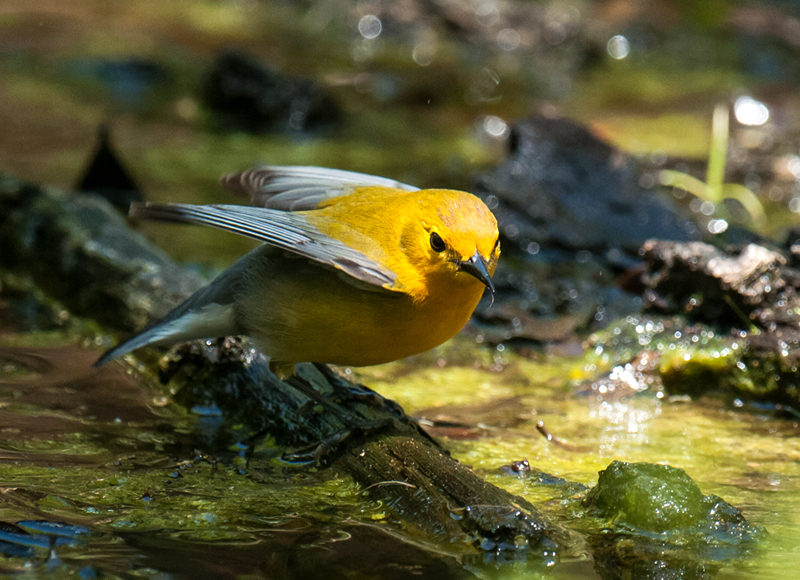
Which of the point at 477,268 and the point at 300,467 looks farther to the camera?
the point at 300,467

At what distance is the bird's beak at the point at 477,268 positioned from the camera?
359cm

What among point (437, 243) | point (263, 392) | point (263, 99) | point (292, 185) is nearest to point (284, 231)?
point (437, 243)

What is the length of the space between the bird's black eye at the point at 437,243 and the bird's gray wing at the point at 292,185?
0.88 meters

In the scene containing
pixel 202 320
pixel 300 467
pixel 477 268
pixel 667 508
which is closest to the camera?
pixel 667 508

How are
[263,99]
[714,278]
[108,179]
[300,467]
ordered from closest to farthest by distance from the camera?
1. [300,467]
2. [714,278]
3. [108,179]
4. [263,99]

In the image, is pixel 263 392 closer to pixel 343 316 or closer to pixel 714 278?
pixel 343 316

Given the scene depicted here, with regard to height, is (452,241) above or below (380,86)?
below

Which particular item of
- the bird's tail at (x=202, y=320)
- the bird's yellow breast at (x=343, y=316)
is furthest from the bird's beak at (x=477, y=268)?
the bird's tail at (x=202, y=320)

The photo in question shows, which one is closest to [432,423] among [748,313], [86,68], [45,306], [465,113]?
[748,313]

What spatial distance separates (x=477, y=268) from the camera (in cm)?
362

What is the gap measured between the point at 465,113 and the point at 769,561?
8.94 metres

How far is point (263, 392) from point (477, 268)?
137 centimetres

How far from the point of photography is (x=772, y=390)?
4828 millimetres

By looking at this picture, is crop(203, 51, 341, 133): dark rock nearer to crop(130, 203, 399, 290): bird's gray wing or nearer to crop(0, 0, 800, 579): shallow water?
crop(0, 0, 800, 579): shallow water
